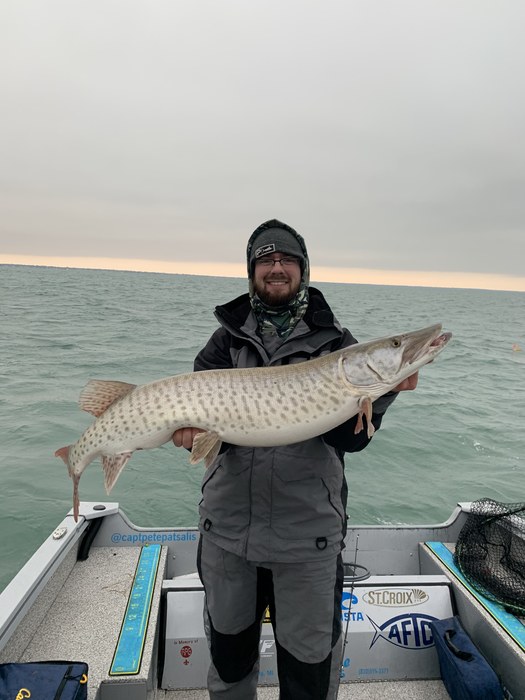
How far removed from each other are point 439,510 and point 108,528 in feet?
19.3

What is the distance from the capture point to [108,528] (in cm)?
434

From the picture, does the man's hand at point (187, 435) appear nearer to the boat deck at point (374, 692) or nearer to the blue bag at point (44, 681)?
the blue bag at point (44, 681)

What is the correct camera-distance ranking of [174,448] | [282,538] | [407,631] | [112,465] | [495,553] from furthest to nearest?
1. [174,448]
2. [495,553]
3. [407,631]
4. [112,465]
5. [282,538]

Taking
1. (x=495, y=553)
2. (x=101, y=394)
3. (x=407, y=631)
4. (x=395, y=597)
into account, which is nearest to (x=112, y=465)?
(x=101, y=394)

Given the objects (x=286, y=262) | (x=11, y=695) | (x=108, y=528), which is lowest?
(x=108, y=528)

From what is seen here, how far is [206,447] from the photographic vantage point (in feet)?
8.21

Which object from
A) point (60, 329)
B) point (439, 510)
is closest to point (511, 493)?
point (439, 510)

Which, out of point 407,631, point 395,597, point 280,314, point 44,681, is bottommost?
point 407,631

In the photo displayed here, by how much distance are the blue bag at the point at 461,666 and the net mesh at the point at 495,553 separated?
36 cm

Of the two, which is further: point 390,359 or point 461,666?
point 461,666

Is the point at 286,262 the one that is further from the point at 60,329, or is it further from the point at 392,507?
the point at 60,329

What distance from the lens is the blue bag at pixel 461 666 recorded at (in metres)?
2.91

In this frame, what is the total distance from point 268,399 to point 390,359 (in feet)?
2.14

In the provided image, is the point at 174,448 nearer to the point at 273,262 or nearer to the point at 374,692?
the point at 374,692
